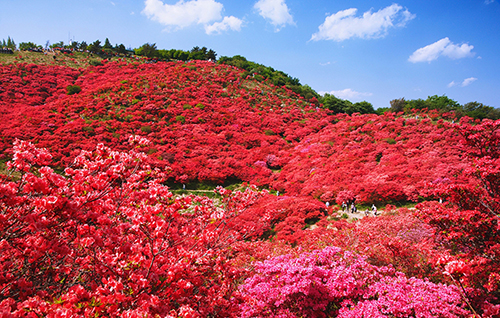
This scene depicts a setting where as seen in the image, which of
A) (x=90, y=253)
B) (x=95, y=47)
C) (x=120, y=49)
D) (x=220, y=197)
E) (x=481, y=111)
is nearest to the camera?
(x=90, y=253)

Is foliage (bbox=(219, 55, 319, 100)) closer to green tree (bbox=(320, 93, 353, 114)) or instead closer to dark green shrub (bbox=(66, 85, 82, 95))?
green tree (bbox=(320, 93, 353, 114))

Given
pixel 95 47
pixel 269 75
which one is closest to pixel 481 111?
pixel 269 75

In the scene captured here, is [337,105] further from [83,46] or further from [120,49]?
[83,46]

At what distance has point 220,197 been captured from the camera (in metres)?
12.7

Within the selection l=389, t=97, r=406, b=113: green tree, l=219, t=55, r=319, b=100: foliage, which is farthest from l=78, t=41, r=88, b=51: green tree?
l=389, t=97, r=406, b=113: green tree

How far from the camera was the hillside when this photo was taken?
305 centimetres

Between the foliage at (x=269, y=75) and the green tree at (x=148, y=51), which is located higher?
the green tree at (x=148, y=51)

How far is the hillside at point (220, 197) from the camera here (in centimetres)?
305

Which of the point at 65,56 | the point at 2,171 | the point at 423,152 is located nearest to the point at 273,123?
the point at 423,152

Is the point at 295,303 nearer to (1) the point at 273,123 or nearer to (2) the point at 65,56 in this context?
(1) the point at 273,123

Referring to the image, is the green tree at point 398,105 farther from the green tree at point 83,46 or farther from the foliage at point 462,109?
the green tree at point 83,46

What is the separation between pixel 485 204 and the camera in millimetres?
5426

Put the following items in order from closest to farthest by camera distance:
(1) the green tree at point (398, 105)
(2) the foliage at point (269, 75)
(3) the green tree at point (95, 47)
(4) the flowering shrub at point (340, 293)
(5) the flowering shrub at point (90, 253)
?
(5) the flowering shrub at point (90, 253), (4) the flowering shrub at point (340, 293), (1) the green tree at point (398, 105), (2) the foliage at point (269, 75), (3) the green tree at point (95, 47)

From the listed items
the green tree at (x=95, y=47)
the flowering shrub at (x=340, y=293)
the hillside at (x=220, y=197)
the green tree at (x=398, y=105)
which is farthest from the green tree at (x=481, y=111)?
the green tree at (x=95, y=47)
